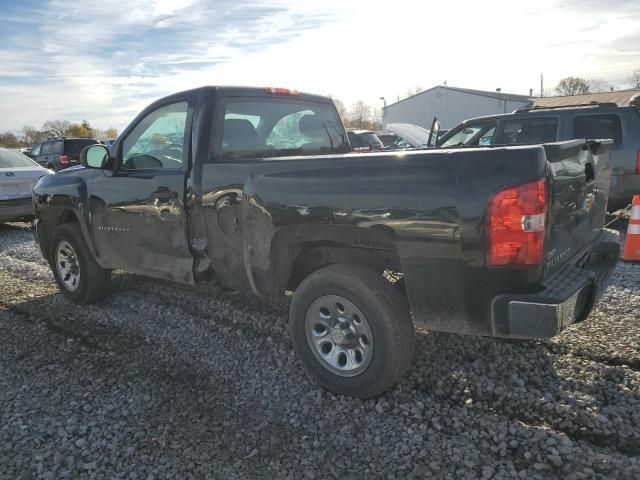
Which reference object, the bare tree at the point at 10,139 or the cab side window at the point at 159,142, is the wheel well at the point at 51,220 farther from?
the bare tree at the point at 10,139

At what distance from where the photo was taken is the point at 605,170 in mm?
3721

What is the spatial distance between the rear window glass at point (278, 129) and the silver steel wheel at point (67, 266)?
2353 mm

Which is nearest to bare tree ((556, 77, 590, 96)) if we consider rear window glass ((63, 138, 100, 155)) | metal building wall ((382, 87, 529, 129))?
metal building wall ((382, 87, 529, 129))

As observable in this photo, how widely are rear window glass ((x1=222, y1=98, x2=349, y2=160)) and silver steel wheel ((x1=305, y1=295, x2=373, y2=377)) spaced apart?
1.40 metres

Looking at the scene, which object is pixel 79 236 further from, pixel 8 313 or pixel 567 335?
pixel 567 335

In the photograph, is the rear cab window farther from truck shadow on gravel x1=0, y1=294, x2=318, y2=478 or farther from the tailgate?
the tailgate

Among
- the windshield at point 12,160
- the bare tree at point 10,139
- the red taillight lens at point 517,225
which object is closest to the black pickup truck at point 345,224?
the red taillight lens at point 517,225

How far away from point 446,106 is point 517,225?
159 feet

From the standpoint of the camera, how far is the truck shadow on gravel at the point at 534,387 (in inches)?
106

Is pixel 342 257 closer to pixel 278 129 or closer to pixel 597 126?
pixel 278 129

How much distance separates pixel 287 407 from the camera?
3049 millimetres

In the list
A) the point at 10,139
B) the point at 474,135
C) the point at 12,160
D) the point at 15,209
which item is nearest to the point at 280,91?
the point at 474,135

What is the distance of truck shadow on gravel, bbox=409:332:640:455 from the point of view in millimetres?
2682

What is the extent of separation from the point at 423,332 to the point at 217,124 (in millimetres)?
2285
